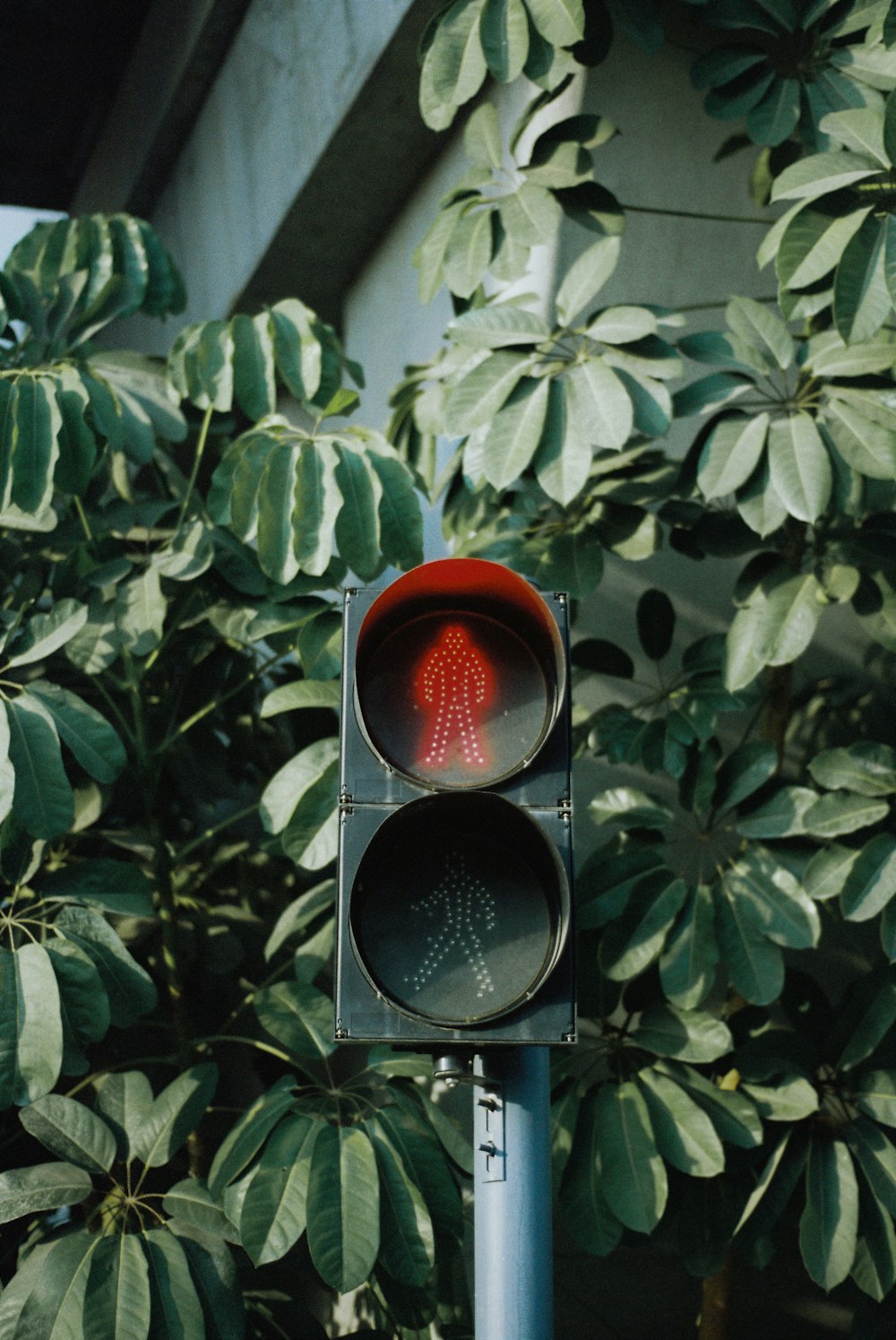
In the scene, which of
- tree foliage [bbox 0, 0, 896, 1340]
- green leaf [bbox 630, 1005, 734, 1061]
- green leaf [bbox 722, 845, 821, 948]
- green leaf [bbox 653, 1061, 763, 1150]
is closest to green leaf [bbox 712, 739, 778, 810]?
tree foliage [bbox 0, 0, 896, 1340]

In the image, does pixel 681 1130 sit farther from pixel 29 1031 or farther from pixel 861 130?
pixel 861 130

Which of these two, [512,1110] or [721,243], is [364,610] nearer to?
[512,1110]

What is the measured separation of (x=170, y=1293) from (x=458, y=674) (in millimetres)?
1125

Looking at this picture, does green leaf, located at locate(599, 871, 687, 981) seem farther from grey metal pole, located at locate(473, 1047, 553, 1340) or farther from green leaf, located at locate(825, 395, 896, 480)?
grey metal pole, located at locate(473, 1047, 553, 1340)

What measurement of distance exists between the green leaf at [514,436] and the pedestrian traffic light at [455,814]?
2.40ft

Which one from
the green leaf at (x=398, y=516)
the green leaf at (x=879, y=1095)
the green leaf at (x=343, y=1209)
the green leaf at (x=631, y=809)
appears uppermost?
the green leaf at (x=398, y=516)

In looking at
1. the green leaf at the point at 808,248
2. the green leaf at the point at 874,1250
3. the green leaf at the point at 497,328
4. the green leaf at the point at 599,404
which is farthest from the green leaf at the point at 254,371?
the green leaf at the point at 874,1250

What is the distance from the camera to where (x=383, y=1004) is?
141 cm

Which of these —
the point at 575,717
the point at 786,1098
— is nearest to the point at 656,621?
the point at 575,717

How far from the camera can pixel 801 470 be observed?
230 cm

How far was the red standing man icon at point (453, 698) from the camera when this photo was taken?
153cm

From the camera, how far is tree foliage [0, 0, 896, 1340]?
7.25ft

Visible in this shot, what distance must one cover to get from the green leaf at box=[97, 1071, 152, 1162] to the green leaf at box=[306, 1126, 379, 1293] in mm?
382

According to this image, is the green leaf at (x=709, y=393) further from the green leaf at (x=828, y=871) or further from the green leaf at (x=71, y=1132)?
the green leaf at (x=71, y=1132)
